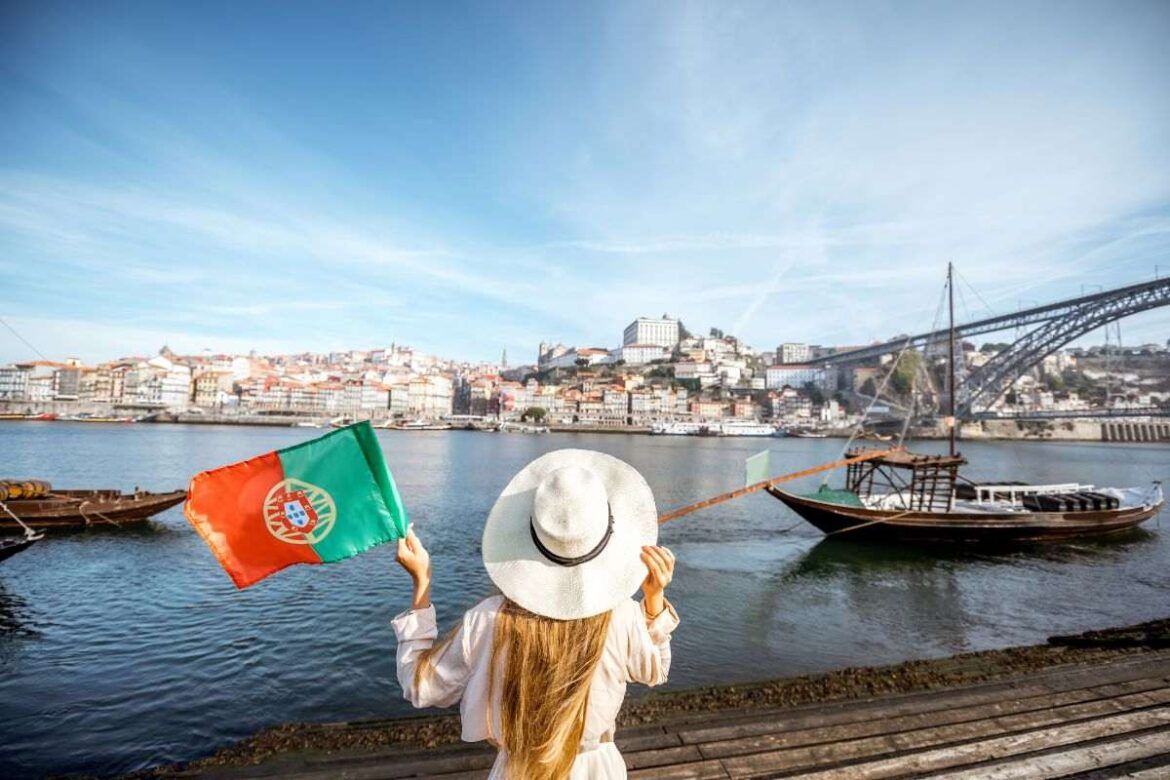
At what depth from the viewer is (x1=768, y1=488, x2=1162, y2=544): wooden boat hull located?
17.5 meters

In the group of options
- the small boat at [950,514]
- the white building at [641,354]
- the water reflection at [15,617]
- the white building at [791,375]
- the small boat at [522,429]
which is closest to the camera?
the water reflection at [15,617]

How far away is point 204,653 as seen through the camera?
9.19 metres

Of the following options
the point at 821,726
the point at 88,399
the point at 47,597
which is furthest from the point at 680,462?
the point at 88,399

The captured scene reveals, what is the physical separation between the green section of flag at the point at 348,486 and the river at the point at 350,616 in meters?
5.93

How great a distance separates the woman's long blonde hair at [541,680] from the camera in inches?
60.0

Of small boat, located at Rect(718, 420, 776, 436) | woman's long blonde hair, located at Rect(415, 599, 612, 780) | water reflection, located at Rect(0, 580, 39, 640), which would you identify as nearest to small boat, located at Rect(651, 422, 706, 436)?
small boat, located at Rect(718, 420, 776, 436)

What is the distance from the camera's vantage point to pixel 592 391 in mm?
119250

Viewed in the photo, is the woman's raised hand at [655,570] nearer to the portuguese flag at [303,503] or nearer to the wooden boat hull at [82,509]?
the portuguese flag at [303,503]

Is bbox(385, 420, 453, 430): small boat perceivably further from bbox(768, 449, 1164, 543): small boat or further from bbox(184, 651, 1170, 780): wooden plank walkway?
bbox(184, 651, 1170, 780): wooden plank walkway

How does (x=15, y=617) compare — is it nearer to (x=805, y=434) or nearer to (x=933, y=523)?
(x=933, y=523)

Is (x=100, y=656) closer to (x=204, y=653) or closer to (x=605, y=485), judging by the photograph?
(x=204, y=653)

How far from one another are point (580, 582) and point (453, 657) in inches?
16.3

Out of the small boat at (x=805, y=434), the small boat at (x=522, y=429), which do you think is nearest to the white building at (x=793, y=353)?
the small boat at (x=805, y=434)

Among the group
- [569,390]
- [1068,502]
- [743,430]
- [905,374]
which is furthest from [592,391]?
[1068,502]
